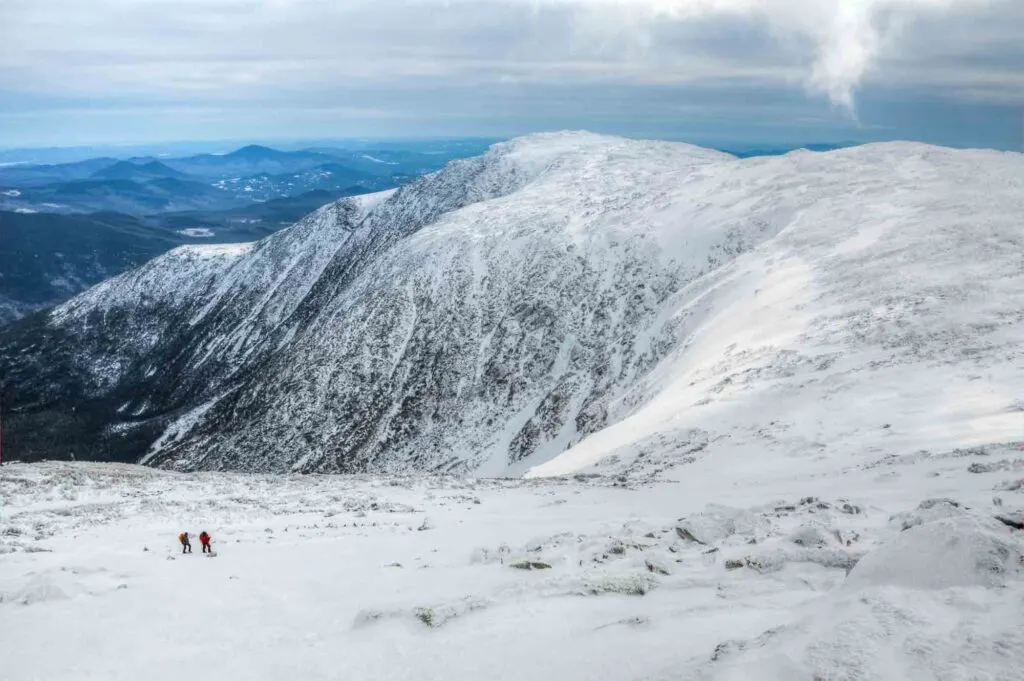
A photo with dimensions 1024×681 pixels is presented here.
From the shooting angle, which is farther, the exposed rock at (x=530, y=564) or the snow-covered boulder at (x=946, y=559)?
the exposed rock at (x=530, y=564)

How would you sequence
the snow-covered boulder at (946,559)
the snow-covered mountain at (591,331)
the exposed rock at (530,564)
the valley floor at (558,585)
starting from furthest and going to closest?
the snow-covered mountain at (591,331), the exposed rock at (530,564), the snow-covered boulder at (946,559), the valley floor at (558,585)

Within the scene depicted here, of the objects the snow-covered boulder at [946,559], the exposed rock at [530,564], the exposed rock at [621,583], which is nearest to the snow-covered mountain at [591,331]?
the snow-covered boulder at [946,559]

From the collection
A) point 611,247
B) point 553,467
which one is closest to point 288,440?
point 611,247

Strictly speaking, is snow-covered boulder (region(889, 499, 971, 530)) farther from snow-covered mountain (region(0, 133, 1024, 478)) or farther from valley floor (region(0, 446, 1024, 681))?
snow-covered mountain (region(0, 133, 1024, 478))

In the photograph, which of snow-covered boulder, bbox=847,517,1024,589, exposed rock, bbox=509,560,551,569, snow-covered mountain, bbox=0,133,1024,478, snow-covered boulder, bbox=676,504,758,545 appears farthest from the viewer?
snow-covered mountain, bbox=0,133,1024,478

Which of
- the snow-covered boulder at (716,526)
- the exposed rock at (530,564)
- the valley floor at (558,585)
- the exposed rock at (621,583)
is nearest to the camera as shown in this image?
the valley floor at (558,585)

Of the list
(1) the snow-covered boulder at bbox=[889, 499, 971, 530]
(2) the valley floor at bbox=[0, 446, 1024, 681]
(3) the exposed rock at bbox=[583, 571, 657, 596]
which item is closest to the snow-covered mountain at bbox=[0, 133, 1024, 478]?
(2) the valley floor at bbox=[0, 446, 1024, 681]

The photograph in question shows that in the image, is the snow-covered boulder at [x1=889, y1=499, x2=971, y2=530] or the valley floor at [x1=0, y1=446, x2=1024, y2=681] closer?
the valley floor at [x1=0, y1=446, x2=1024, y2=681]

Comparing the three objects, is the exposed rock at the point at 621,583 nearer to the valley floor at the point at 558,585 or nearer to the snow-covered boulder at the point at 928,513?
the valley floor at the point at 558,585
